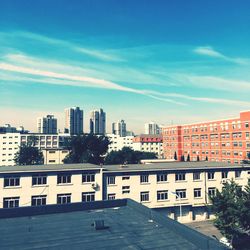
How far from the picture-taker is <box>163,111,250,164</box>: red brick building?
83537 millimetres

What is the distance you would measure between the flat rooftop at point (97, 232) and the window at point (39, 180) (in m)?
16.6

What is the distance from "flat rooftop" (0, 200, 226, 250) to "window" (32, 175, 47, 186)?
16.6m

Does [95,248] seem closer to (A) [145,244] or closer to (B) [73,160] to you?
(A) [145,244]

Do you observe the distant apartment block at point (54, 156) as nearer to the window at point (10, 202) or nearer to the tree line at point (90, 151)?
the tree line at point (90, 151)

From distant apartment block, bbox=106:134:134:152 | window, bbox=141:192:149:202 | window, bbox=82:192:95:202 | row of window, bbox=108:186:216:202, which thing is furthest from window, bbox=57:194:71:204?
distant apartment block, bbox=106:134:134:152

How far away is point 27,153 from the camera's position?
3666 inches

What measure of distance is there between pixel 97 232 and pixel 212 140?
286 feet

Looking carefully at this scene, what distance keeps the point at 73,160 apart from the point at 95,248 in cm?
6499

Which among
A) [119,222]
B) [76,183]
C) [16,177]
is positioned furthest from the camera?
[76,183]

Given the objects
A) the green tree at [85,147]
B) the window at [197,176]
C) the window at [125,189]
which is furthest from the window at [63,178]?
the green tree at [85,147]

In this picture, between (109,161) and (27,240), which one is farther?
(109,161)

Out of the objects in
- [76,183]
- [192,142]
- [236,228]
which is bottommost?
[236,228]

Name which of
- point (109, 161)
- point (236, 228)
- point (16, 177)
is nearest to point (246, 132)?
point (109, 161)

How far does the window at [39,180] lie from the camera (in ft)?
122
